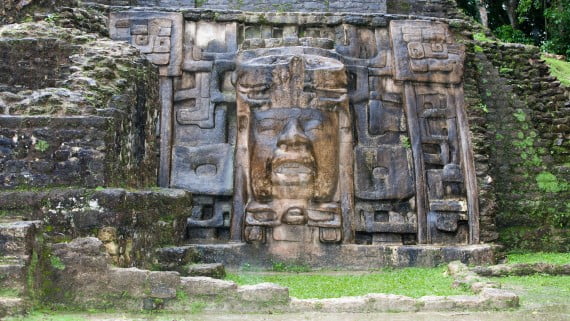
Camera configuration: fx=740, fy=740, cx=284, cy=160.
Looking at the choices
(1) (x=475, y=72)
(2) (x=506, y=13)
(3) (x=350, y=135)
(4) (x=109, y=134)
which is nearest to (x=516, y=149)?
(1) (x=475, y=72)

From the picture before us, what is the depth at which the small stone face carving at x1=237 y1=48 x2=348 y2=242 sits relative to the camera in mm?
8742

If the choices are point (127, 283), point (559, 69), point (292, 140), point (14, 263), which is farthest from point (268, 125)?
point (559, 69)

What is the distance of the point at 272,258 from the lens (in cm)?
873

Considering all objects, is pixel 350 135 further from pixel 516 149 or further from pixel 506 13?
pixel 506 13

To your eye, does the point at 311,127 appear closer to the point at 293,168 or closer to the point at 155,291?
the point at 293,168

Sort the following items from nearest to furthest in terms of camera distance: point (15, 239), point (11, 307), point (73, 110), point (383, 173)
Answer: point (11, 307)
point (15, 239)
point (73, 110)
point (383, 173)

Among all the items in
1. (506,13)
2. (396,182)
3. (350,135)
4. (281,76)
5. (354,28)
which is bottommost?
(396,182)

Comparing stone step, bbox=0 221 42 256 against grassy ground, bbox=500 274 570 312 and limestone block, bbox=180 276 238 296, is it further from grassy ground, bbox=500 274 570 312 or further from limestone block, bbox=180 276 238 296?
grassy ground, bbox=500 274 570 312

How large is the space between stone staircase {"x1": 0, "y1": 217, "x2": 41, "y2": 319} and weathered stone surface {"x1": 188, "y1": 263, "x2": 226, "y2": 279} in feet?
6.16

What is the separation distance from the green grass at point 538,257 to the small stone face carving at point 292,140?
2.41 m

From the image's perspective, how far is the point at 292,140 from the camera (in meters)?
8.65

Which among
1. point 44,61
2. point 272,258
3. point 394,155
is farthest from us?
point 394,155

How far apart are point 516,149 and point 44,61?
21.0 feet

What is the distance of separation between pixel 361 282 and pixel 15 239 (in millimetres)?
3610
